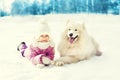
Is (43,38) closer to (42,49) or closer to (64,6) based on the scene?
(42,49)

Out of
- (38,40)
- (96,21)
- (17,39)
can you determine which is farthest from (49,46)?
(96,21)

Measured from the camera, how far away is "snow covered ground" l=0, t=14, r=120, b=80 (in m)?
1.29

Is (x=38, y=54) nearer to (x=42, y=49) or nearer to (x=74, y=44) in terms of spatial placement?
(x=42, y=49)

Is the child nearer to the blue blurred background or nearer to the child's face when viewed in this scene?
the child's face

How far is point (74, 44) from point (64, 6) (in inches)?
38.6

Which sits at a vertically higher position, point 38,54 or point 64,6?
point 64,6

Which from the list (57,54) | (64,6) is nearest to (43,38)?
(57,54)

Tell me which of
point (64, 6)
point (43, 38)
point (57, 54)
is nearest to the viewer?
point (43, 38)

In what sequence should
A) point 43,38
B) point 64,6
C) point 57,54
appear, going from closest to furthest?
point 43,38
point 57,54
point 64,6

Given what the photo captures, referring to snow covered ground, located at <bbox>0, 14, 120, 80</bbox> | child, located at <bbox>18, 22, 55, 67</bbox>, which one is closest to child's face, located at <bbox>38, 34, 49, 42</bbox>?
child, located at <bbox>18, 22, 55, 67</bbox>

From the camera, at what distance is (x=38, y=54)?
4.66 ft

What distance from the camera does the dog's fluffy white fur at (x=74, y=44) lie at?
146 cm

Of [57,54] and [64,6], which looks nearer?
[57,54]

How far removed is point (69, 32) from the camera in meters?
1.44
